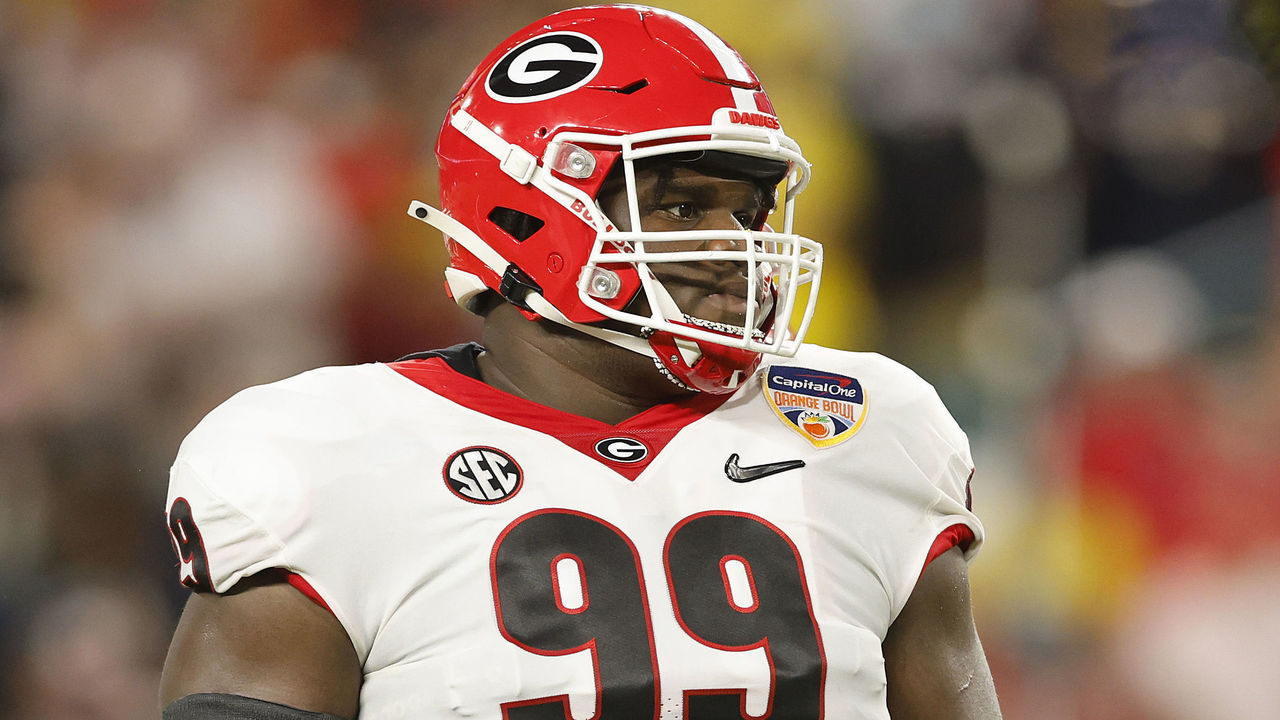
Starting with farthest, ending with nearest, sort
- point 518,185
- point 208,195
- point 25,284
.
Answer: point 208,195, point 25,284, point 518,185

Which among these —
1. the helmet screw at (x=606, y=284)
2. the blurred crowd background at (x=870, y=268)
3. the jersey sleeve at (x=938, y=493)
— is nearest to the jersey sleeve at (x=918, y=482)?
the jersey sleeve at (x=938, y=493)

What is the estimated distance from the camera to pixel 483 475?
122 centimetres

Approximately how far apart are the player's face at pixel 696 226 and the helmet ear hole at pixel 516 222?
3.1 inches

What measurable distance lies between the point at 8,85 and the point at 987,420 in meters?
2.17

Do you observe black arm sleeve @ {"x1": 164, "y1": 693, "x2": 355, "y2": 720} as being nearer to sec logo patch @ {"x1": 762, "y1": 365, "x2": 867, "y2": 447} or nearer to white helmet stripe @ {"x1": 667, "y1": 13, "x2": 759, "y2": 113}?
sec logo patch @ {"x1": 762, "y1": 365, "x2": 867, "y2": 447}

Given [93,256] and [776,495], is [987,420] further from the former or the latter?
[93,256]

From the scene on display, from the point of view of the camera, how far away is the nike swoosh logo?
1.30 meters

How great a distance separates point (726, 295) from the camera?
4.34ft

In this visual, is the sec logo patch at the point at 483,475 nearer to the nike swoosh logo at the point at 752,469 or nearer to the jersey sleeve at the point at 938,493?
the nike swoosh logo at the point at 752,469

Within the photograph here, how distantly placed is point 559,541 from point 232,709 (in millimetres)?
322

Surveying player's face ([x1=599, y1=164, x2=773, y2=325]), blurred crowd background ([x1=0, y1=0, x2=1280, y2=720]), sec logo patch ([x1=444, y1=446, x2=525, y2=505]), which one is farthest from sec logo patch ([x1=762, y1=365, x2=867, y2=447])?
blurred crowd background ([x1=0, y1=0, x2=1280, y2=720])

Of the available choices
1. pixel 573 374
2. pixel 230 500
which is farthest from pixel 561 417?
Answer: pixel 230 500

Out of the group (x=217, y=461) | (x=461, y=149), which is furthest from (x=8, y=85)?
(x=217, y=461)

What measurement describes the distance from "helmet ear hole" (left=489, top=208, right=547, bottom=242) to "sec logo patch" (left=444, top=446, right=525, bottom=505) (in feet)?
0.83
